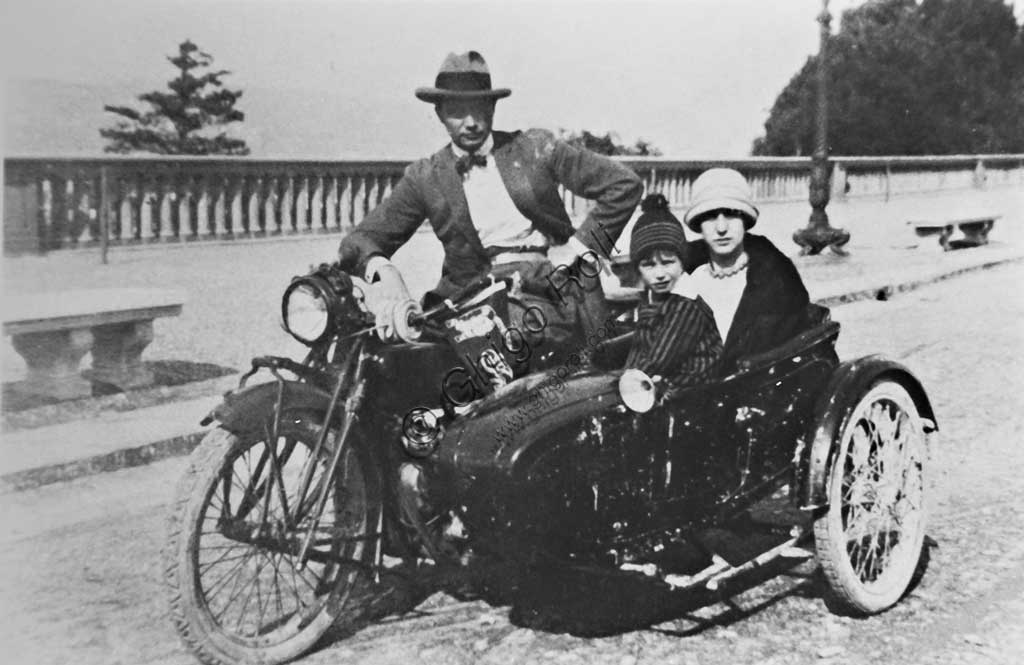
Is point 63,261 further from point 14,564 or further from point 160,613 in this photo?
point 160,613

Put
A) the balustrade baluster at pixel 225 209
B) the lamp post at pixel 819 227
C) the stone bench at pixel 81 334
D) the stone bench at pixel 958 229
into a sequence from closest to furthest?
the stone bench at pixel 81 334, the balustrade baluster at pixel 225 209, the lamp post at pixel 819 227, the stone bench at pixel 958 229

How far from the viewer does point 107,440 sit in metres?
5.34

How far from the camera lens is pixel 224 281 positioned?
26.9 feet

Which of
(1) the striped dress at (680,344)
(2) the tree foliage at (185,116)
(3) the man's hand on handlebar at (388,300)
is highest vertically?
(2) the tree foliage at (185,116)

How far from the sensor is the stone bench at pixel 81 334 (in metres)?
5.93

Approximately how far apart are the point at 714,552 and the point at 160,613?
1.72 meters

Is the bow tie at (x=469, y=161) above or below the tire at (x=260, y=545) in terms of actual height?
above

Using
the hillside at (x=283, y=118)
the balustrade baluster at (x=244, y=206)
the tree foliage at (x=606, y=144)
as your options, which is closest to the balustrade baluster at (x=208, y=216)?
the balustrade baluster at (x=244, y=206)

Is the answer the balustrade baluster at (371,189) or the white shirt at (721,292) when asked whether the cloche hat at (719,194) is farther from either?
the balustrade baluster at (371,189)

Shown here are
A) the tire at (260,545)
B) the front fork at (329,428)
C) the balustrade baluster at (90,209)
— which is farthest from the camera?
the balustrade baluster at (90,209)

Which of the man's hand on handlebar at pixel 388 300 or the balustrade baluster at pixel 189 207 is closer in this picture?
the man's hand on handlebar at pixel 388 300

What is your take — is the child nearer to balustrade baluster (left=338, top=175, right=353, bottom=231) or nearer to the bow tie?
the bow tie

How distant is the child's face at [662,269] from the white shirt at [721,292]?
6 cm

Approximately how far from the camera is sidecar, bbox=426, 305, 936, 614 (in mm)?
3256
